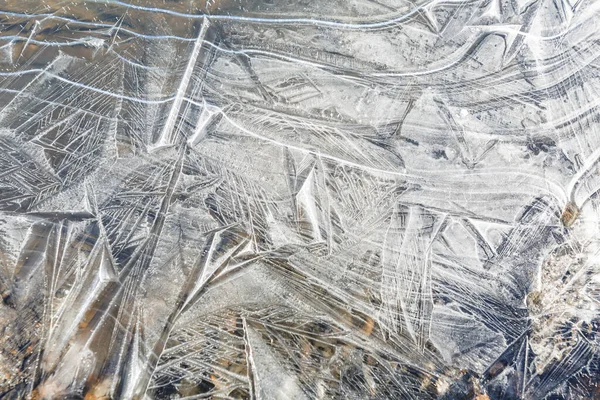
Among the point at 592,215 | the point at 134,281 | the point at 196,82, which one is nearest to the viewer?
the point at 134,281

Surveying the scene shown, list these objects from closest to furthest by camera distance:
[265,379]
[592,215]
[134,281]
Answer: [265,379], [134,281], [592,215]

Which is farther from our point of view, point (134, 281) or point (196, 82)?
point (196, 82)

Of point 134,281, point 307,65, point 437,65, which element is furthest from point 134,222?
point 437,65

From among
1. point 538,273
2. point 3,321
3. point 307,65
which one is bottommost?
point 3,321

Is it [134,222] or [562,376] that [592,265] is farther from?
[134,222]

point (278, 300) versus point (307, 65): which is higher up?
point (307, 65)

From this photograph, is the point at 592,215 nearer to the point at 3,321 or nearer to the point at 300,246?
the point at 300,246
